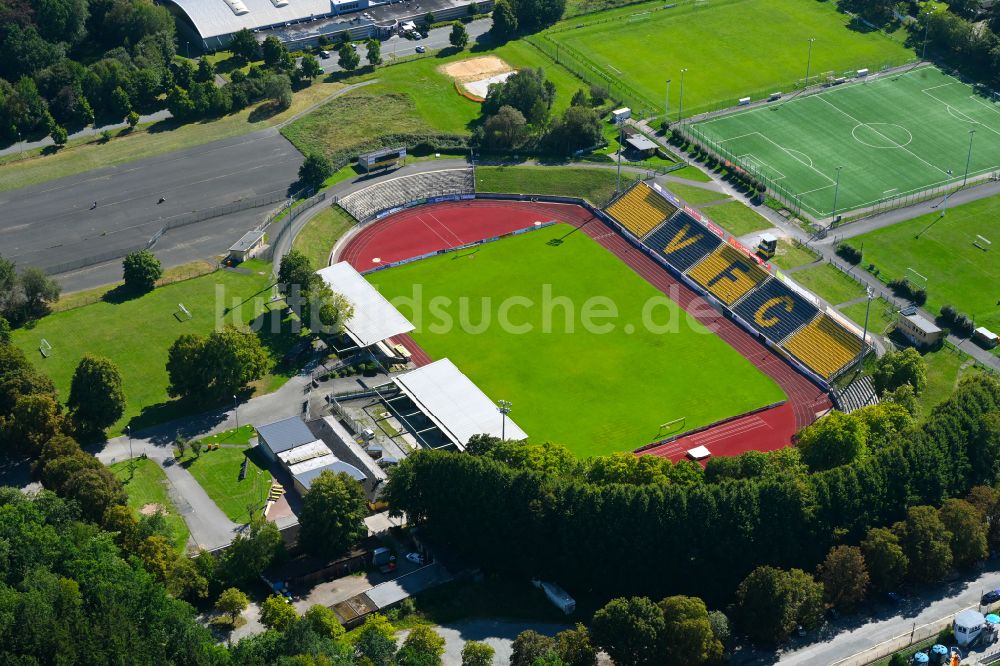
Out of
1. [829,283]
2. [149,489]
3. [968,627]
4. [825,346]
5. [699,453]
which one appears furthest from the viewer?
[829,283]

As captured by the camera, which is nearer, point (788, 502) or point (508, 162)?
point (788, 502)

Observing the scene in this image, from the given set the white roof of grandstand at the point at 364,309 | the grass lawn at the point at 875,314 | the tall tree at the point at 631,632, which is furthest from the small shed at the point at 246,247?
the tall tree at the point at 631,632

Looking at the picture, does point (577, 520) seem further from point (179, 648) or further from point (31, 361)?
point (31, 361)

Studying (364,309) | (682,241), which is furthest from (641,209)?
(364,309)

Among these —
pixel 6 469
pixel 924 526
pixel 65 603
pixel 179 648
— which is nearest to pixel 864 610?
pixel 924 526

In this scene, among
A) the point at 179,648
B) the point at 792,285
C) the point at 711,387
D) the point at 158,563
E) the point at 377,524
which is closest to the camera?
the point at 179,648

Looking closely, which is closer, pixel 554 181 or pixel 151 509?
pixel 151 509

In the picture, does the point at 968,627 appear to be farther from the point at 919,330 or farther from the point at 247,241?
the point at 247,241

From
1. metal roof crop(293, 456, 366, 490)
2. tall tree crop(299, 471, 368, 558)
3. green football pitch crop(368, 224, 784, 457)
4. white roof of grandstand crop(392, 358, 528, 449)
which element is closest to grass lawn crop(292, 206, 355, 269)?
green football pitch crop(368, 224, 784, 457)
